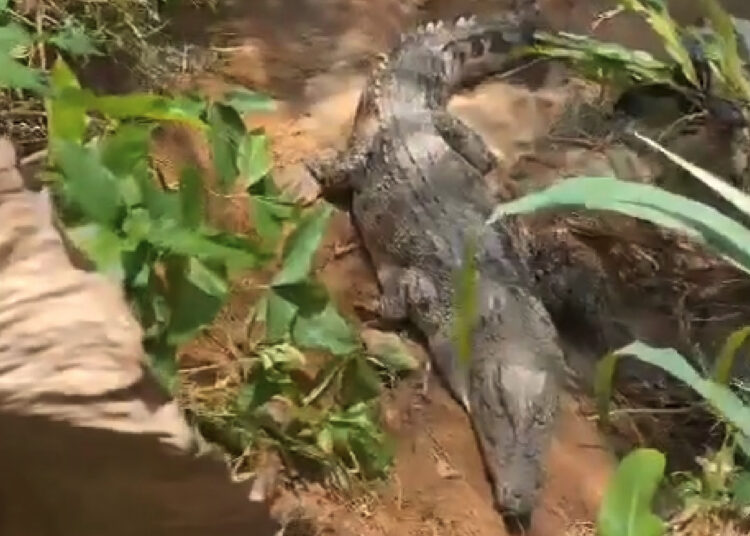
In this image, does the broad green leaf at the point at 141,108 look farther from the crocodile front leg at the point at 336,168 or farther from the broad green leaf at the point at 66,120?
the crocodile front leg at the point at 336,168

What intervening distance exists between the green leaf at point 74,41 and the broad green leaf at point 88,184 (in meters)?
0.81

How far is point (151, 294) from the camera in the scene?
1636 mm

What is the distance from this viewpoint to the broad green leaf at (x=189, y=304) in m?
1.58

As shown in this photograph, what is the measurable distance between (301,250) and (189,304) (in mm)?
194

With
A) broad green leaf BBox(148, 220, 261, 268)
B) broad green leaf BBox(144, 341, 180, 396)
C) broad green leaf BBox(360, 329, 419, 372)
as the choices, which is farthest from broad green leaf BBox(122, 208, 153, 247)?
broad green leaf BBox(360, 329, 419, 372)

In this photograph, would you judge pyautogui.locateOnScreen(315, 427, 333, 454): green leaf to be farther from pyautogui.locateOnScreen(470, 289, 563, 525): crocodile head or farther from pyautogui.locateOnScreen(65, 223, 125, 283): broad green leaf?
pyautogui.locateOnScreen(65, 223, 125, 283): broad green leaf

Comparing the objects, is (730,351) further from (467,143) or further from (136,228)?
(467,143)

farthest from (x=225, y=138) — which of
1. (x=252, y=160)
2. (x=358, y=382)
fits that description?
(x=358, y=382)

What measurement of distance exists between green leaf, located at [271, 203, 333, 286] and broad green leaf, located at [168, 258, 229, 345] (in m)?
0.12

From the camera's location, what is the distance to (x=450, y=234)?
253cm

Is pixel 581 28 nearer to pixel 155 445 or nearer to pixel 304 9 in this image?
pixel 304 9

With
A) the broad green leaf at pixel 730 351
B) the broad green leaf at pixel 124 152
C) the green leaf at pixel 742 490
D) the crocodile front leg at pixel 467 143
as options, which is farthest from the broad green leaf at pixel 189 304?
the crocodile front leg at pixel 467 143

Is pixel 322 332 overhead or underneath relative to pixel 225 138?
underneath

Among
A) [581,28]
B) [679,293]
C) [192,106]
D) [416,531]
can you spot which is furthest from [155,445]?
[581,28]
